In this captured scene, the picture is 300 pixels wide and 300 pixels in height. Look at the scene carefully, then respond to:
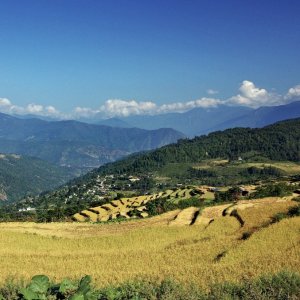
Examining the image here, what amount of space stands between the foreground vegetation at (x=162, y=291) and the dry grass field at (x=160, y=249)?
4.74 metres

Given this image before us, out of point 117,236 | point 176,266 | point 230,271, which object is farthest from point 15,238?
point 230,271

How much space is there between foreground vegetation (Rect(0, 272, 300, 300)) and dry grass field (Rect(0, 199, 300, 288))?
4737mm

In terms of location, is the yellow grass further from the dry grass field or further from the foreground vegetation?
the foreground vegetation

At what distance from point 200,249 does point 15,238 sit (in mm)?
20511

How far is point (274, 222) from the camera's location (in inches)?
1372

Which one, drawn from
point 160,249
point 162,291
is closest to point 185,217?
point 160,249

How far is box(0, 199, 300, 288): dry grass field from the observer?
22206 millimetres

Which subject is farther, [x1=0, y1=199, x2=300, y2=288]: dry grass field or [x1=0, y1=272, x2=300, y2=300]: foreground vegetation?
[x1=0, y1=199, x2=300, y2=288]: dry grass field

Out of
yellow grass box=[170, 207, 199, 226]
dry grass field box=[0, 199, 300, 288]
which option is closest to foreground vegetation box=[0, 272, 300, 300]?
dry grass field box=[0, 199, 300, 288]

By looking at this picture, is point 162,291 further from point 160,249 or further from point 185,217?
point 185,217

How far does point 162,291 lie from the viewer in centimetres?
1187

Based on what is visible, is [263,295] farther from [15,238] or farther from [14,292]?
[15,238]

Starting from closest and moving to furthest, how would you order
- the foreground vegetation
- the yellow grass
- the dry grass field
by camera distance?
the foreground vegetation
the dry grass field
the yellow grass

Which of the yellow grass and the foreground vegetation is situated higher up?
the foreground vegetation
